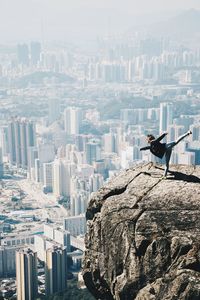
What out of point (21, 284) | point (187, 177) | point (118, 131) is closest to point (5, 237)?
point (21, 284)

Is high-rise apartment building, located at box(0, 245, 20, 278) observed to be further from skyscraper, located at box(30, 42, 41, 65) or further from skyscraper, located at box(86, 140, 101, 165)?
skyscraper, located at box(30, 42, 41, 65)

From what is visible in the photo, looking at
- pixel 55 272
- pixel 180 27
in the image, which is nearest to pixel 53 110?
pixel 55 272

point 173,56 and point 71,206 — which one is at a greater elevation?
point 173,56

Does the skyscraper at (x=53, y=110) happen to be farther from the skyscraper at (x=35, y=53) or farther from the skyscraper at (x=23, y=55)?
the skyscraper at (x=23, y=55)

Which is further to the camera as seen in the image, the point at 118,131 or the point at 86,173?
the point at 118,131

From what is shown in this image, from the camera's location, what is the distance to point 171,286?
1519 mm

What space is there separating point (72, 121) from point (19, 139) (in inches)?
230

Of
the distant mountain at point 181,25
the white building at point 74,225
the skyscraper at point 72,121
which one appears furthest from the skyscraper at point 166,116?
the distant mountain at point 181,25

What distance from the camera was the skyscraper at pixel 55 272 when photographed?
767 cm

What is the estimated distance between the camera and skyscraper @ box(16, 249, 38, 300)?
7.31 metres

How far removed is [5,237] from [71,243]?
134 cm

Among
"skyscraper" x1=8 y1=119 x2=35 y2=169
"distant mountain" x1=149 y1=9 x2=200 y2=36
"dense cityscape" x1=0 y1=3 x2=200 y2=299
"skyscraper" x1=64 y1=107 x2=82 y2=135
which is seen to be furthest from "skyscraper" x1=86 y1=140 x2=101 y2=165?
"distant mountain" x1=149 y1=9 x2=200 y2=36

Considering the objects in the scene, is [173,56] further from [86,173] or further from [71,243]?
[71,243]

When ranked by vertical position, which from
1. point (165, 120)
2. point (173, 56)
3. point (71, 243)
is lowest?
point (71, 243)
